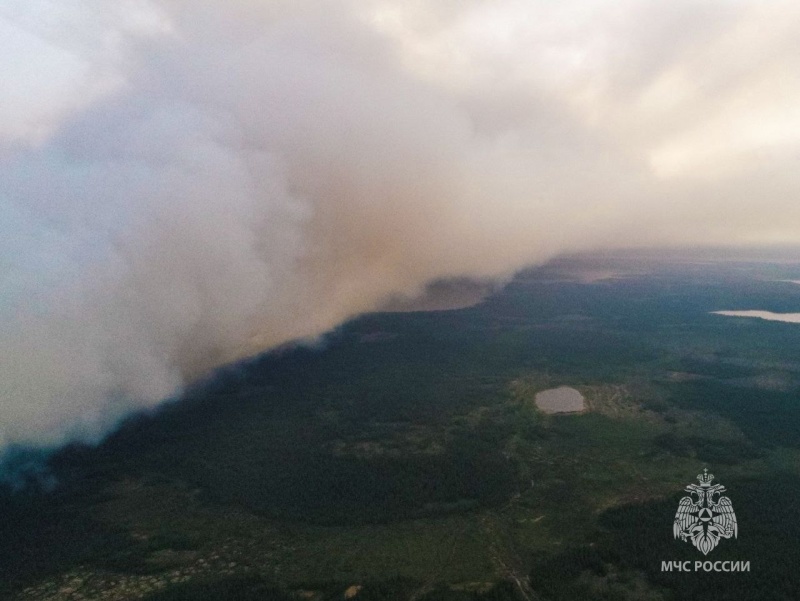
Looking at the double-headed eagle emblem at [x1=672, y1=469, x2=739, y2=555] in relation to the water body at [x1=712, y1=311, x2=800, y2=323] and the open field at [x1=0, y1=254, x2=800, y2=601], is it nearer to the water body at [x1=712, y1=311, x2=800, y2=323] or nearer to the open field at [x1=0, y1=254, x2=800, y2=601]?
the open field at [x1=0, y1=254, x2=800, y2=601]

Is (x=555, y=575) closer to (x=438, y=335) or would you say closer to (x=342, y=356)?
(x=342, y=356)

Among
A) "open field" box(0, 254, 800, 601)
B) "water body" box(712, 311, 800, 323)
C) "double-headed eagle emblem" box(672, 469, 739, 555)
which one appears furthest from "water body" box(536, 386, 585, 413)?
"water body" box(712, 311, 800, 323)

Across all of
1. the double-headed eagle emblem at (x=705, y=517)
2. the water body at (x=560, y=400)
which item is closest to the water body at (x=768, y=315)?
the water body at (x=560, y=400)

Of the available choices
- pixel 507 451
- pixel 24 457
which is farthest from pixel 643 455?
pixel 24 457

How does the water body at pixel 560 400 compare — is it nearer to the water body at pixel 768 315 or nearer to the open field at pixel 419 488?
the open field at pixel 419 488

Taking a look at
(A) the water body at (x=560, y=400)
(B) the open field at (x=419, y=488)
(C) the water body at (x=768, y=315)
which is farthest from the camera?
(C) the water body at (x=768, y=315)

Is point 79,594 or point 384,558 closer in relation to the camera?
point 79,594

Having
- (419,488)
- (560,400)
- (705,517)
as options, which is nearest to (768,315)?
(560,400)
